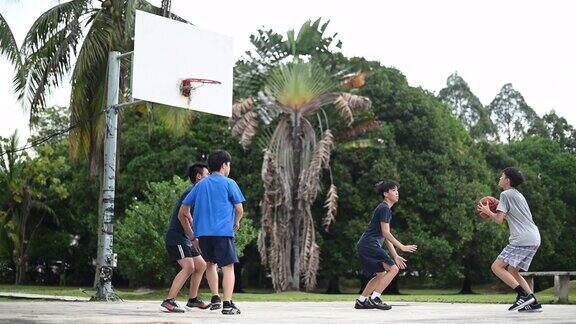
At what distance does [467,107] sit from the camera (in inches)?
2549

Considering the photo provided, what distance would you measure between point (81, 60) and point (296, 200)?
1373 centimetres

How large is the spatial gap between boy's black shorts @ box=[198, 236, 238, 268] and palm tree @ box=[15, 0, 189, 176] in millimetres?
11491

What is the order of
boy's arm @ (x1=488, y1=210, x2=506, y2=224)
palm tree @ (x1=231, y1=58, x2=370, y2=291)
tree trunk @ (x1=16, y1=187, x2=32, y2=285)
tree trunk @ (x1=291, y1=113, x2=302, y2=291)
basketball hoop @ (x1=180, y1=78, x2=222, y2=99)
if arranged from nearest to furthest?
boy's arm @ (x1=488, y1=210, x2=506, y2=224)
basketball hoop @ (x1=180, y1=78, x2=222, y2=99)
palm tree @ (x1=231, y1=58, x2=370, y2=291)
tree trunk @ (x1=291, y1=113, x2=302, y2=291)
tree trunk @ (x1=16, y1=187, x2=32, y2=285)

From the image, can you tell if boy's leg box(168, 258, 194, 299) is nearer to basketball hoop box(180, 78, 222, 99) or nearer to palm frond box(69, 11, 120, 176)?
basketball hoop box(180, 78, 222, 99)

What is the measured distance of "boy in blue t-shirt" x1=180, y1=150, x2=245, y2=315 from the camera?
8133 mm

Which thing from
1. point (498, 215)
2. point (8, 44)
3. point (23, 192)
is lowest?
point (498, 215)

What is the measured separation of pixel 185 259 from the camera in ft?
29.8

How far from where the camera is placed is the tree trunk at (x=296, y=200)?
30766mm

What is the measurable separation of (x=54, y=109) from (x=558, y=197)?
31353 mm

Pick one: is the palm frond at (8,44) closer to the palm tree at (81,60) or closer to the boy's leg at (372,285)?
the palm tree at (81,60)

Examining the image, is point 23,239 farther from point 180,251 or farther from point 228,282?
point 228,282

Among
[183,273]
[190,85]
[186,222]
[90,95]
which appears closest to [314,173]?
[90,95]

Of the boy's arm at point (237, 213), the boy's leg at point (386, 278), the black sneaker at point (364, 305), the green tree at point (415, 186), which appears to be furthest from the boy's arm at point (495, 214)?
the green tree at point (415, 186)

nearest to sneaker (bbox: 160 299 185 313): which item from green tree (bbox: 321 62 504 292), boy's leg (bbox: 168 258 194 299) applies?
boy's leg (bbox: 168 258 194 299)
